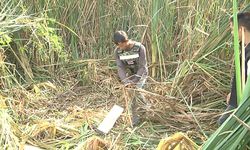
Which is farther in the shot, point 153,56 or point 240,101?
point 153,56

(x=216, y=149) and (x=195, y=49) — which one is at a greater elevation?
(x=216, y=149)

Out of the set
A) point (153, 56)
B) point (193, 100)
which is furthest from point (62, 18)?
point (193, 100)

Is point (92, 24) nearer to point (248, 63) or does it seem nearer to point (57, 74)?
point (57, 74)

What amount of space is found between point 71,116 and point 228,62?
4.38ft

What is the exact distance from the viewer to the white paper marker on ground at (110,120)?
3.52m

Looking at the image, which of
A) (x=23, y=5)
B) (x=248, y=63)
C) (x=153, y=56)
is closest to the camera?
(x=248, y=63)

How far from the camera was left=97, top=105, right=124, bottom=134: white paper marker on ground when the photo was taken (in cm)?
352

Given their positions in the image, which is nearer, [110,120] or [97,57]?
[110,120]

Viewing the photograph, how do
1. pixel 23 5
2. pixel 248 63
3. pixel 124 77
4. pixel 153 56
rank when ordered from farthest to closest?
pixel 23 5, pixel 153 56, pixel 124 77, pixel 248 63

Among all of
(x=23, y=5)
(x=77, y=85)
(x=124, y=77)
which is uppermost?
(x=23, y=5)

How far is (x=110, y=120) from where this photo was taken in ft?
12.0

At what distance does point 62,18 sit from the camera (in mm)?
5516

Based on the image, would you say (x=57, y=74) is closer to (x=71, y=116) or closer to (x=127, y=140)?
(x=71, y=116)

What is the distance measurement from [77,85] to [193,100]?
1543mm
